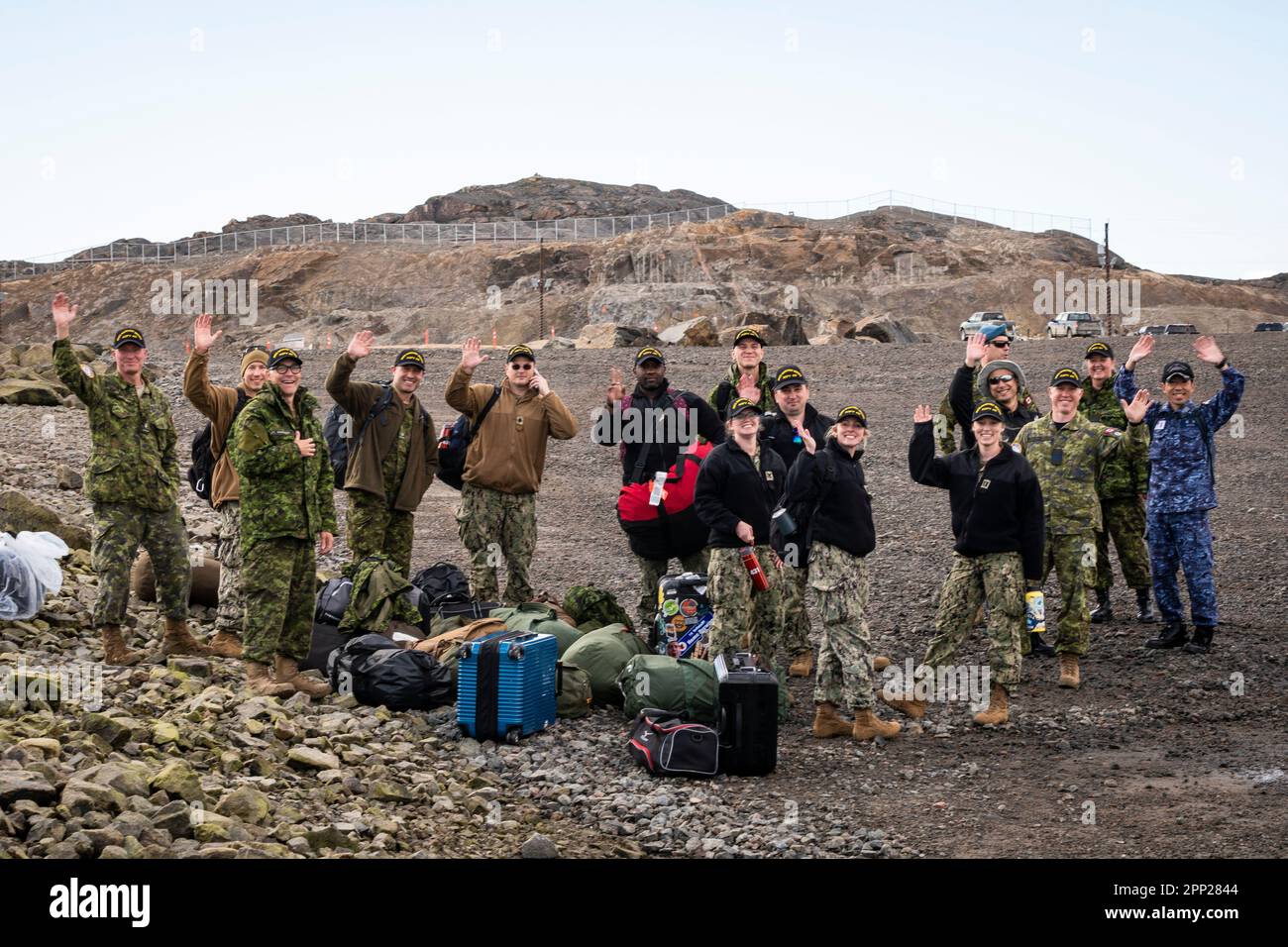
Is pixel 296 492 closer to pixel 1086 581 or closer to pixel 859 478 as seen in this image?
pixel 859 478

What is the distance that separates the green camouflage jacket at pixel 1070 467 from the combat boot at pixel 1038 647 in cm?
108

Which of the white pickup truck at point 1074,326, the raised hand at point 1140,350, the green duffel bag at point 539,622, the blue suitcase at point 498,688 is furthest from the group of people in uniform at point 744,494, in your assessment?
the white pickup truck at point 1074,326

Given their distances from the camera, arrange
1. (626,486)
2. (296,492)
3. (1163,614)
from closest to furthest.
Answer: (296,492) < (626,486) < (1163,614)

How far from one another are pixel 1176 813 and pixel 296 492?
5492 mm

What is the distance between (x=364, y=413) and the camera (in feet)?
30.4

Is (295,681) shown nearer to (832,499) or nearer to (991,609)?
(832,499)

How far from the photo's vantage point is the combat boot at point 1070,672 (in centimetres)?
862

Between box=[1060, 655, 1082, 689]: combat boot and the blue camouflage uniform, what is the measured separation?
1.37 m

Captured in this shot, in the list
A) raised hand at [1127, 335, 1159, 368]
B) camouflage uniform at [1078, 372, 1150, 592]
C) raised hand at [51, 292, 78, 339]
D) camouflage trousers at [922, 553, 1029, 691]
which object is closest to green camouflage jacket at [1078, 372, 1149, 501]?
camouflage uniform at [1078, 372, 1150, 592]

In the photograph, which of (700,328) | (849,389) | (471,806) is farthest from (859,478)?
(700,328)

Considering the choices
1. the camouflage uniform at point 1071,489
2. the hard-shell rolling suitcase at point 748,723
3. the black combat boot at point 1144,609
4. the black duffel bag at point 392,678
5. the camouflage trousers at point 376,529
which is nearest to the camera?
the hard-shell rolling suitcase at point 748,723

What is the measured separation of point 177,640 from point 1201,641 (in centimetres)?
767

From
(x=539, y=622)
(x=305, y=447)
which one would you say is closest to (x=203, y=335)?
(x=305, y=447)

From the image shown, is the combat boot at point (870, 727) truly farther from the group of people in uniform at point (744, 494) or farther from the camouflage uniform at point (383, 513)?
the camouflage uniform at point (383, 513)
